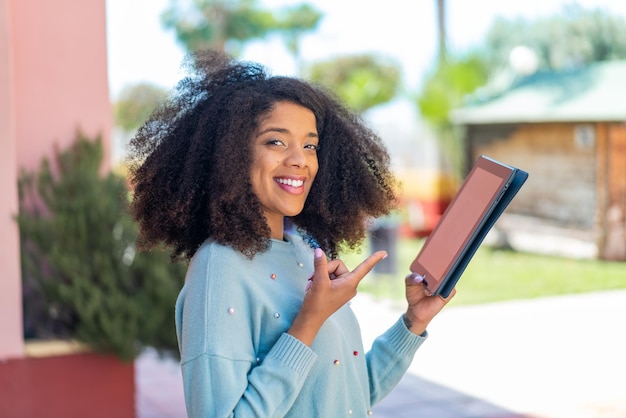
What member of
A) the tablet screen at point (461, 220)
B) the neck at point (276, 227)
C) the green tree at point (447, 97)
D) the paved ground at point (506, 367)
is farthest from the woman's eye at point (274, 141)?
Result: the green tree at point (447, 97)

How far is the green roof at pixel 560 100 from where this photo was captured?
11.8m

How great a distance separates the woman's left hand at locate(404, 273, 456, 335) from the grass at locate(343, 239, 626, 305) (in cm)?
654

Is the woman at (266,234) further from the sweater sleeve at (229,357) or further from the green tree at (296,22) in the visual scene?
the green tree at (296,22)

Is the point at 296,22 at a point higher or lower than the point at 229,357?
higher

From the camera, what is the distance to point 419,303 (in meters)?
2.00

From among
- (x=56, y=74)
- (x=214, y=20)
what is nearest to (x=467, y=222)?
(x=56, y=74)

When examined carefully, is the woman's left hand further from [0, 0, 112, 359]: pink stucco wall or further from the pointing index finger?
[0, 0, 112, 359]: pink stucco wall

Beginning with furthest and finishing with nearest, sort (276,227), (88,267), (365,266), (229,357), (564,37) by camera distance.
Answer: (564,37), (88,267), (276,227), (365,266), (229,357)

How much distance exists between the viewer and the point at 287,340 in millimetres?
1601

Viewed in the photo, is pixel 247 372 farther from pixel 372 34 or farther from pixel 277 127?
pixel 372 34

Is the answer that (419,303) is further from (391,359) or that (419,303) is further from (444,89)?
(444,89)

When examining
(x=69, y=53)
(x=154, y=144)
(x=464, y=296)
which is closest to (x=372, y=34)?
(x=464, y=296)

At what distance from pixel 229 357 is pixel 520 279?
9.42m

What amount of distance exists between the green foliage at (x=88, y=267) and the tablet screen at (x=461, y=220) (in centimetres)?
250
